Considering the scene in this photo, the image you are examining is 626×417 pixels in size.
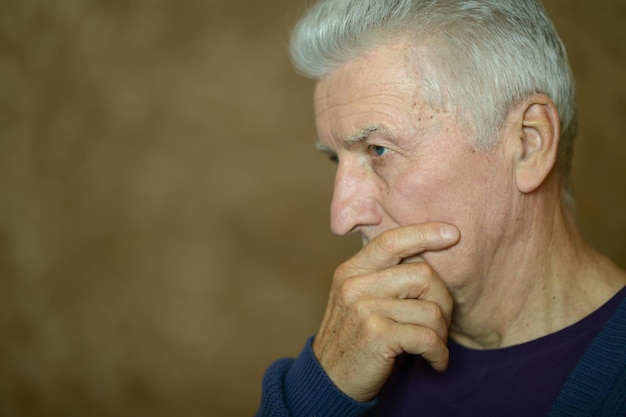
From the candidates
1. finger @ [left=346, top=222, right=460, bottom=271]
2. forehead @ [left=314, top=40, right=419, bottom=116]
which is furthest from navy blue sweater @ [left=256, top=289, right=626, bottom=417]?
forehead @ [left=314, top=40, right=419, bottom=116]

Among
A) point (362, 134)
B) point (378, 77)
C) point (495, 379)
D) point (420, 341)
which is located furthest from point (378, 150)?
point (495, 379)

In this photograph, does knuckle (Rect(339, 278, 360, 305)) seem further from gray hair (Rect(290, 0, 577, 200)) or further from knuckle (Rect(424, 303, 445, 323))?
gray hair (Rect(290, 0, 577, 200))

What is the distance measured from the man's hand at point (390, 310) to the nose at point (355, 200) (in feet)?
0.24

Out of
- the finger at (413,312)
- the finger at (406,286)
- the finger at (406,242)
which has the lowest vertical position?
the finger at (413,312)

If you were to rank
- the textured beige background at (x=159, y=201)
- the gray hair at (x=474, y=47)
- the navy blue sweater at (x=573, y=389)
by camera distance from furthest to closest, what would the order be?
the textured beige background at (x=159, y=201) → the gray hair at (x=474, y=47) → the navy blue sweater at (x=573, y=389)

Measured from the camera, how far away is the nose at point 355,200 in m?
1.46

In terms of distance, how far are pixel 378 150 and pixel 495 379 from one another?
1.82 feet

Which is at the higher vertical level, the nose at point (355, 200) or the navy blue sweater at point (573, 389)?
the nose at point (355, 200)

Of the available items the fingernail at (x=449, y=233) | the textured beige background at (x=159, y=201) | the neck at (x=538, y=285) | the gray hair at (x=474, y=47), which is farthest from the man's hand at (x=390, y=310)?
the textured beige background at (x=159, y=201)

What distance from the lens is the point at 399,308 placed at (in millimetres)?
1365

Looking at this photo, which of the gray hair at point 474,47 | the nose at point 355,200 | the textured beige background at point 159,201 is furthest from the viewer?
the textured beige background at point 159,201

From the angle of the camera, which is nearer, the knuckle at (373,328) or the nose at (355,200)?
the knuckle at (373,328)

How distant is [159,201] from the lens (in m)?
3.00

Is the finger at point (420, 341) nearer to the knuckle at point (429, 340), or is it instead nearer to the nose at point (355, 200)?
the knuckle at point (429, 340)
